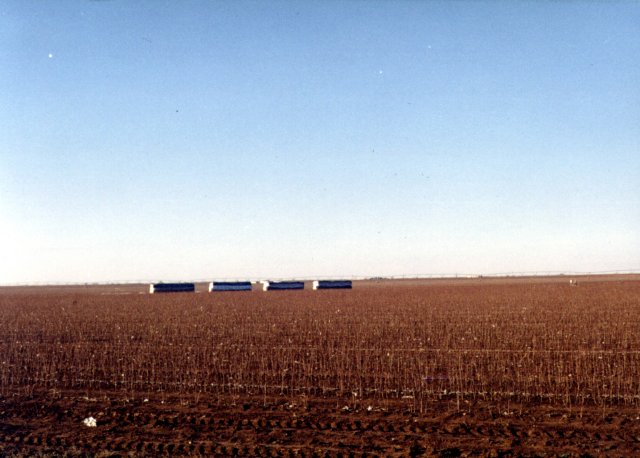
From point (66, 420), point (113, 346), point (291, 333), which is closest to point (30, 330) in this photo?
point (113, 346)

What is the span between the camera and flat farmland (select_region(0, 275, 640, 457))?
1096 centimetres

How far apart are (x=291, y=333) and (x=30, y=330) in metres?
13.4

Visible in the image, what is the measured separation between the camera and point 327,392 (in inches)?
589

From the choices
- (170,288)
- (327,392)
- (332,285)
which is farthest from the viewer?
(332,285)

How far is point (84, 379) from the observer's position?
56.8 feet

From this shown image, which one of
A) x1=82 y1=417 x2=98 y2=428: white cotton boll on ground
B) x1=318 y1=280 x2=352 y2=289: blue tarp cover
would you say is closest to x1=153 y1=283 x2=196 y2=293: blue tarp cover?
x1=318 y1=280 x2=352 y2=289: blue tarp cover

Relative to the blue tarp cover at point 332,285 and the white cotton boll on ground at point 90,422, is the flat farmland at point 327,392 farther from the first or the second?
the blue tarp cover at point 332,285

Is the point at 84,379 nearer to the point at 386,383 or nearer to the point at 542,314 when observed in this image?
the point at 386,383

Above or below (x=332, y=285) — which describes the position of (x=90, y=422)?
below

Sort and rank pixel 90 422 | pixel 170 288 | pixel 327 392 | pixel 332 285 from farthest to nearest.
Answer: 1. pixel 332 285
2. pixel 170 288
3. pixel 327 392
4. pixel 90 422

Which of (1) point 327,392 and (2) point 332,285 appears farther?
(2) point 332,285

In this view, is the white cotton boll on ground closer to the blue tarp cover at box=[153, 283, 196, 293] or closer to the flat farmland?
the flat farmland

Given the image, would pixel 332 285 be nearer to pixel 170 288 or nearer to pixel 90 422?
pixel 170 288

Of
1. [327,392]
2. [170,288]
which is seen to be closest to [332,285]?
[170,288]
